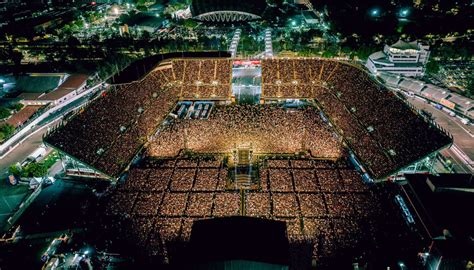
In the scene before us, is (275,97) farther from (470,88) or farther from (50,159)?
(470,88)

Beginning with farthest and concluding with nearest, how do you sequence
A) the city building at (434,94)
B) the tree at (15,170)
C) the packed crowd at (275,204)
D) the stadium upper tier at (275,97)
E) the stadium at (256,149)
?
1. the city building at (434,94)
2. the tree at (15,170)
3. the stadium upper tier at (275,97)
4. the stadium at (256,149)
5. the packed crowd at (275,204)

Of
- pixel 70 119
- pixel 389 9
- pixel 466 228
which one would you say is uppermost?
pixel 389 9

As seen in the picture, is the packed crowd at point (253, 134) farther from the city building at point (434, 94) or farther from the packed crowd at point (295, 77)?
the city building at point (434, 94)

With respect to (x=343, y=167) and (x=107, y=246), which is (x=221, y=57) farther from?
(x=107, y=246)

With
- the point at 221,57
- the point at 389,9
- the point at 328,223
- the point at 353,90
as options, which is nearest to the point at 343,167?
the point at 328,223

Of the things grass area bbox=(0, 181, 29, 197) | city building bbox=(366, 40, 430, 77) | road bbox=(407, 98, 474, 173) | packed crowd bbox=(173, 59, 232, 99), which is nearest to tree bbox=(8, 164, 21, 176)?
grass area bbox=(0, 181, 29, 197)

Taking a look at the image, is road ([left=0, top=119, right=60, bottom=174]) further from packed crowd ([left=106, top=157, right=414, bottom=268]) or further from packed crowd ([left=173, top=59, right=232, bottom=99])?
packed crowd ([left=173, top=59, right=232, bottom=99])

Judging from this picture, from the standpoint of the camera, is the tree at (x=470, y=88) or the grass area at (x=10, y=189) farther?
the tree at (x=470, y=88)

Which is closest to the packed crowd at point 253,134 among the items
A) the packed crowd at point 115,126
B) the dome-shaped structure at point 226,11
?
the packed crowd at point 115,126
